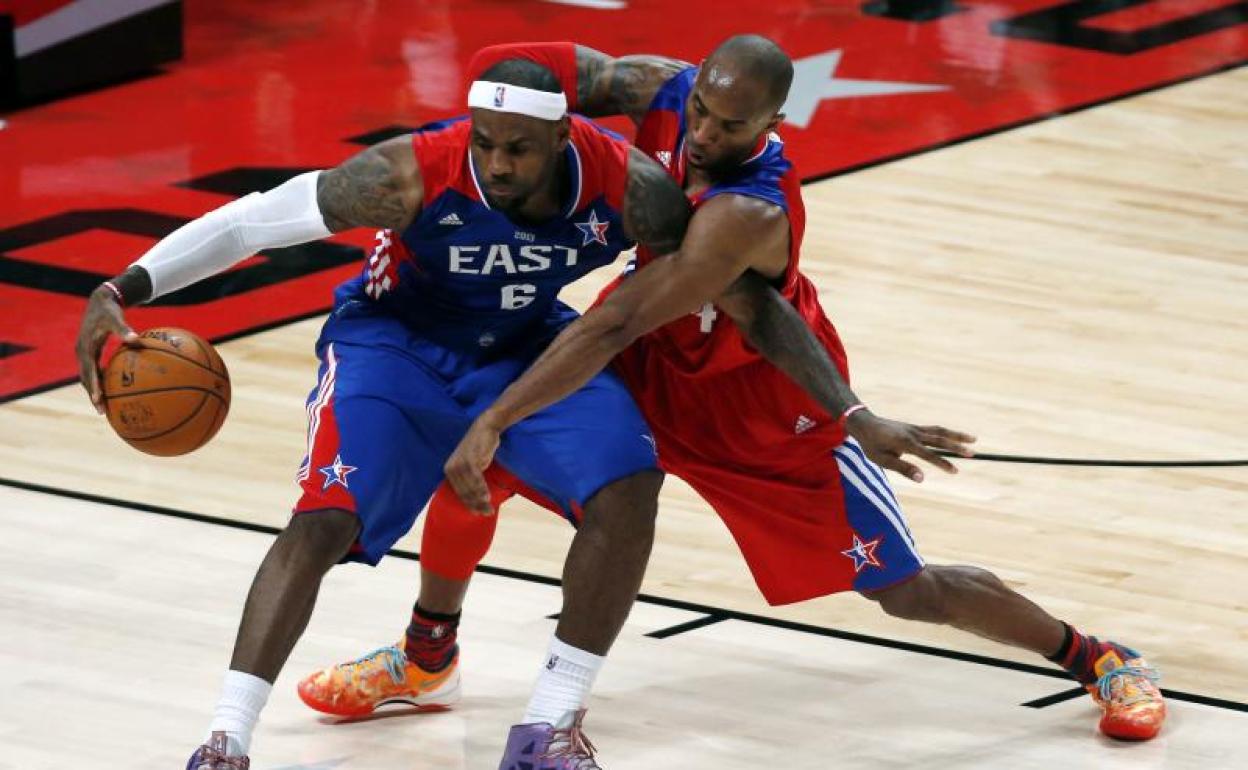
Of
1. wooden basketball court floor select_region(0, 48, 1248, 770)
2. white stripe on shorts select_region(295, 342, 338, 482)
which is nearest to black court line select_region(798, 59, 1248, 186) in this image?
wooden basketball court floor select_region(0, 48, 1248, 770)

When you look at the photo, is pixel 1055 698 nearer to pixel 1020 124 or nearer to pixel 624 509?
pixel 624 509

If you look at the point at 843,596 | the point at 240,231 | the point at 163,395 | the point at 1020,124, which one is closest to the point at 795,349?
the point at 240,231

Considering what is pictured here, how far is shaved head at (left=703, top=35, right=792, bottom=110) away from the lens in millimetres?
5188

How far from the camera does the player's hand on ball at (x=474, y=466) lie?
5000 mm

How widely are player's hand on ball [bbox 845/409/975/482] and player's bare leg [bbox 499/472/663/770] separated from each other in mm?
469

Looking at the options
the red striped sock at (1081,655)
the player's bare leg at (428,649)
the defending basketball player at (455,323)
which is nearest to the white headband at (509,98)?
the defending basketball player at (455,323)

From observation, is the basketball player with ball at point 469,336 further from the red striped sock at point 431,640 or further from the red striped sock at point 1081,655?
the red striped sock at point 1081,655

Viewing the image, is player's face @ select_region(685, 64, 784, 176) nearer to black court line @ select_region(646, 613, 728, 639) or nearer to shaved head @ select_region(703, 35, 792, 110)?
shaved head @ select_region(703, 35, 792, 110)

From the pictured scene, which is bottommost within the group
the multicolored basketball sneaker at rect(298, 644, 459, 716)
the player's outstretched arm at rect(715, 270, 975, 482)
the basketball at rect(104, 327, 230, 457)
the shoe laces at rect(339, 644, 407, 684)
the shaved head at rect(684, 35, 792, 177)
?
the multicolored basketball sneaker at rect(298, 644, 459, 716)

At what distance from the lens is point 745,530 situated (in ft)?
18.4

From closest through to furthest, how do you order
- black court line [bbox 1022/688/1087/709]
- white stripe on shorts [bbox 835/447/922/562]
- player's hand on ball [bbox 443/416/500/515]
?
1. player's hand on ball [bbox 443/416/500/515]
2. white stripe on shorts [bbox 835/447/922/562]
3. black court line [bbox 1022/688/1087/709]

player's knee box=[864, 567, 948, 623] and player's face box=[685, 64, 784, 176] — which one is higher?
player's face box=[685, 64, 784, 176]

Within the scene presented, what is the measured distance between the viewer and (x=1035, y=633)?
5.70 meters

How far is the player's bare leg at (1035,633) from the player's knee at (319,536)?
122 centimetres
